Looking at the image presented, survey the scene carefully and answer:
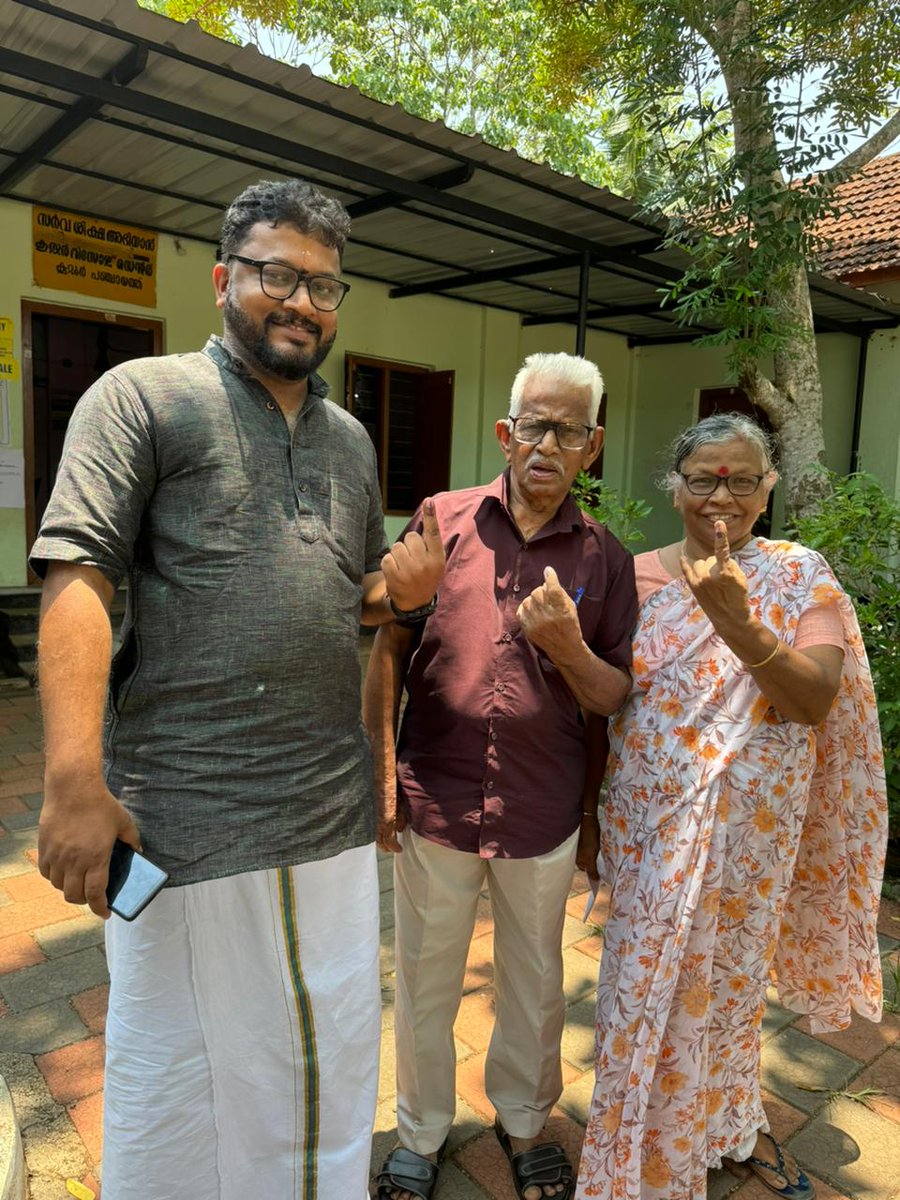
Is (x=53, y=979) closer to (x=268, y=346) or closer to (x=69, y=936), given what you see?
(x=69, y=936)

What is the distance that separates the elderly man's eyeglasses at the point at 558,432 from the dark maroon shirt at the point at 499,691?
0.14m

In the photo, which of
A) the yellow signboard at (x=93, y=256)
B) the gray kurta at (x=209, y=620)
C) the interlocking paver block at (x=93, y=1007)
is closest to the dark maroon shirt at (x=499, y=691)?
the gray kurta at (x=209, y=620)

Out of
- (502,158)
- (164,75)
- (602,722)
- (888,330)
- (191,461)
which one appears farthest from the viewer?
(888,330)

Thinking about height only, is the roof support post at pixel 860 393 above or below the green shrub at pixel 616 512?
above

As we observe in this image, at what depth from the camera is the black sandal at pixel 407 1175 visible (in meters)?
1.87

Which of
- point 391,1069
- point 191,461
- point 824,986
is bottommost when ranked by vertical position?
point 391,1069

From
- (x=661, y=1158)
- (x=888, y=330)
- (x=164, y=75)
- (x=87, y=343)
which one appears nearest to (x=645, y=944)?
(x=661, y=1158)

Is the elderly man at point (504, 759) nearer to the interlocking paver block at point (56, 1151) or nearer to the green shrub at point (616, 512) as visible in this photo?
the interlocking paver block at point (56, 1151)

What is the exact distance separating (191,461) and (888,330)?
30.5 ft

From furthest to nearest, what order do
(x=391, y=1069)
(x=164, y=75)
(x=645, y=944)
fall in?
(x=164, y=75), (x=391, y=1069), (x=645, y=944)

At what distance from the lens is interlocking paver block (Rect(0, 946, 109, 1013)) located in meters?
2.54

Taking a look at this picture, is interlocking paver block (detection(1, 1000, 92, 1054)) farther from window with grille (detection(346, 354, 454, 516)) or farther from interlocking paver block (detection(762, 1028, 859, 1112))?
window with grille (detection(346, 354, 454, 516))

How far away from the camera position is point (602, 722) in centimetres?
201

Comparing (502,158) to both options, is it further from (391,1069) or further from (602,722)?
(391,1069)
